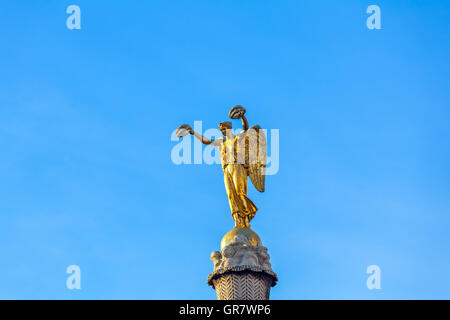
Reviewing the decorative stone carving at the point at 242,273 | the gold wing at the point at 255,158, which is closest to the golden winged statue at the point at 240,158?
the gold wing at the point at 255,158

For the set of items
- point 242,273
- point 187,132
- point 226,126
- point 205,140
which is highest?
point 226,126

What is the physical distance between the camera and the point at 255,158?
39.9 metres

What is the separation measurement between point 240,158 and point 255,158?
2.07 ft

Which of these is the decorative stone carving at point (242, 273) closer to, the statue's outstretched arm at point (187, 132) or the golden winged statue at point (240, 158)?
the golden winged statue at point (240, 158)

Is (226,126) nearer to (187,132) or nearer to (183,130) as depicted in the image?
(187,132)

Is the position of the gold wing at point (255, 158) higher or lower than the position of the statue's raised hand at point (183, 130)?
lower

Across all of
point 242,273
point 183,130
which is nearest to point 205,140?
point 183,130

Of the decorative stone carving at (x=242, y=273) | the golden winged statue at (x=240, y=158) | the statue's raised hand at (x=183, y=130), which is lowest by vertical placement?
the decorative stone carving at (x=242, y=273)

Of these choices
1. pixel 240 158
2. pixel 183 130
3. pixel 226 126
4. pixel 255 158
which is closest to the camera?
pixel 240 158

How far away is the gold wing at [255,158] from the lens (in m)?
39.8

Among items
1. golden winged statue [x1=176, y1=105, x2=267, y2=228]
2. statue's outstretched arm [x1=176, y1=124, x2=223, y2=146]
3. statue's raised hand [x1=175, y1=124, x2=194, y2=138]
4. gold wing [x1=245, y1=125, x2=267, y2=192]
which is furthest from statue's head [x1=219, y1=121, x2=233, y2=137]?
statue's raised hand [x1=175, y1=124, x2=194, y2=138]

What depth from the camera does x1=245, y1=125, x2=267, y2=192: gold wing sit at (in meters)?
39.8
